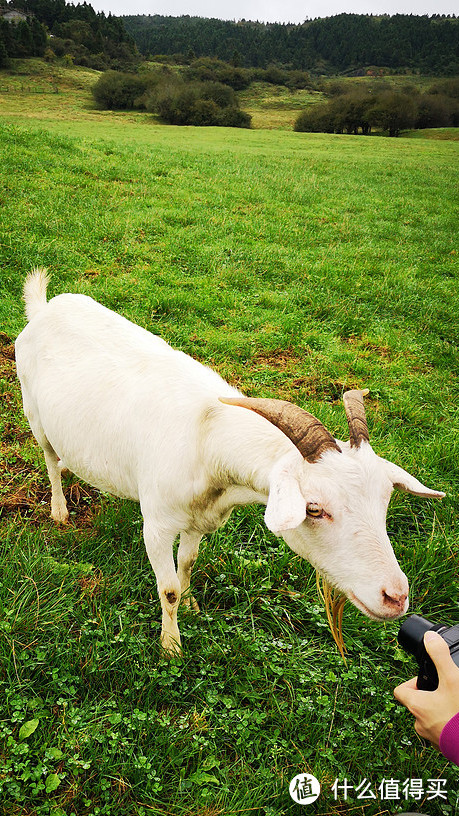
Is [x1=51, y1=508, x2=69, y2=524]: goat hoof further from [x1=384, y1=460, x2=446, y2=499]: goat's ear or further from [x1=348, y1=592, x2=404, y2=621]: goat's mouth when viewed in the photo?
[x1=384, y1=460, x2=446, y2=499]: goat's ear

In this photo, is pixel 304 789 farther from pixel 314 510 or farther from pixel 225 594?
pixel 314 510

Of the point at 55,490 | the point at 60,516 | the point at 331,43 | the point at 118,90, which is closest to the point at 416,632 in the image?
the point at 60,516

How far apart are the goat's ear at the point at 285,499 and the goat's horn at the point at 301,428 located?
90 millimetres

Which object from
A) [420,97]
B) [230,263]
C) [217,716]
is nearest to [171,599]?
[217,716]

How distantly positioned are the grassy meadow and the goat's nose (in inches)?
43.4

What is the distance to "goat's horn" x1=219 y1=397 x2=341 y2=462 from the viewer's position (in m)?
2.09

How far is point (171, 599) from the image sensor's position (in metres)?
2.81

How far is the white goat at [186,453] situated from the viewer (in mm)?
1994

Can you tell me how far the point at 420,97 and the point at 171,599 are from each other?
74813 millimetres

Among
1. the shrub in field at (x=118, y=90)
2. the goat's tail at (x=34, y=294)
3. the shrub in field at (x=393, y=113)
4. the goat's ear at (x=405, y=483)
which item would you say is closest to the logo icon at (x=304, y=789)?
the goat's ear at (x=405, y=483)

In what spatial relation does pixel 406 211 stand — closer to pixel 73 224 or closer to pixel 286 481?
pixel 73 224

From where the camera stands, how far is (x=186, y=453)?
8.64ft

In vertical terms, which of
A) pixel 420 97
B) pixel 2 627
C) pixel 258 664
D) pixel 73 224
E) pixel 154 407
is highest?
pixel 420 97

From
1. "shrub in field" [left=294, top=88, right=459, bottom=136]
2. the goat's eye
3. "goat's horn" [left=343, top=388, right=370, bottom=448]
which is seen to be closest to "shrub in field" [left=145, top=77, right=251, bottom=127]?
"shrub in field" [left=294, top=88, right=459, bottom=136]
